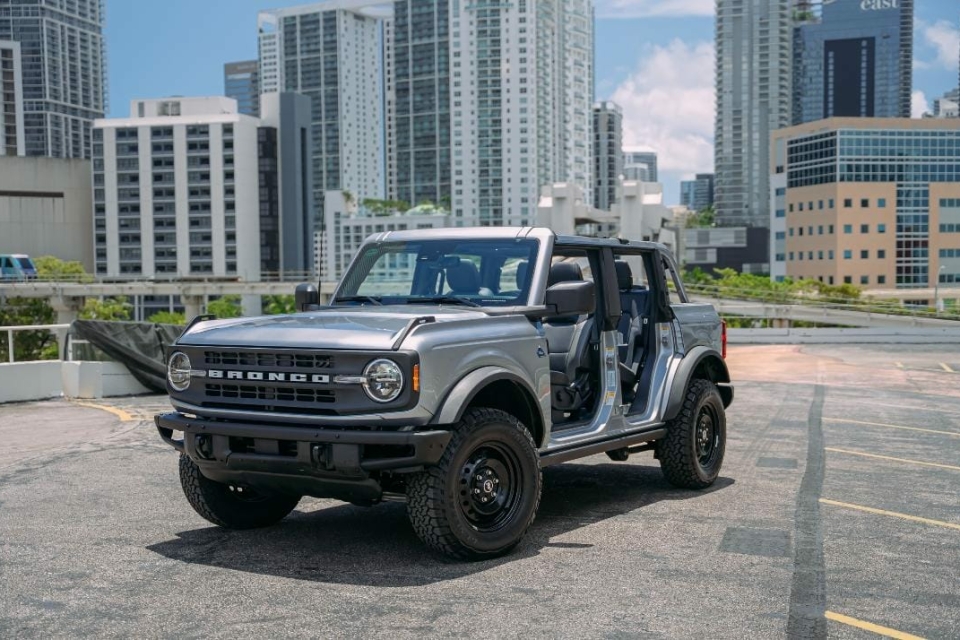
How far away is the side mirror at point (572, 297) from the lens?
7.37 metres

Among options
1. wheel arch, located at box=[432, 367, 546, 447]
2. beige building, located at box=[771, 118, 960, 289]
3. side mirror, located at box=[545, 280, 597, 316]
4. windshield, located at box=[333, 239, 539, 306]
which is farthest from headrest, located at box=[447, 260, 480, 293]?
beige building, located at box=[771, 118, 960, 289]

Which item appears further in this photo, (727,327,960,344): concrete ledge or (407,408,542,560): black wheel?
(727,327,960,344): concrete ledge

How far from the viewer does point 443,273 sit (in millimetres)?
8109

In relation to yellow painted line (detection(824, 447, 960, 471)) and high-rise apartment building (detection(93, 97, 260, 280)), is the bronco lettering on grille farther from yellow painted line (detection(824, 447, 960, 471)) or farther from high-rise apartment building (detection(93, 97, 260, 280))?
high-rise apartment building (detection(93, 97, 260, 280))

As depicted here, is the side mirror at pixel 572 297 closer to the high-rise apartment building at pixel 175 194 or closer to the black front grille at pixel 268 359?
the black front grille at pixel 268 359

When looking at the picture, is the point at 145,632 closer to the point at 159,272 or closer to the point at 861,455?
the point at 861,455

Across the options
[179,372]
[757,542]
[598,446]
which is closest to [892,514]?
[757,542]

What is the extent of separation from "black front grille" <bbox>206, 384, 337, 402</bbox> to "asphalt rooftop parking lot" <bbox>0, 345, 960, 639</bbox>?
3.25 ft

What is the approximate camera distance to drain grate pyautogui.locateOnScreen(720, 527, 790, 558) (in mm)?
7039

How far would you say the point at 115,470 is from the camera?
1033cm

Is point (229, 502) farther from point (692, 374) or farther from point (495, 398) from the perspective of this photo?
point (692, 374)

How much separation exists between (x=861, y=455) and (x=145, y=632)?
27.0ft

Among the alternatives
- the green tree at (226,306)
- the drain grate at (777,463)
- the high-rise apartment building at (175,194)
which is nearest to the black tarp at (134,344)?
the drain grate at (777,463)

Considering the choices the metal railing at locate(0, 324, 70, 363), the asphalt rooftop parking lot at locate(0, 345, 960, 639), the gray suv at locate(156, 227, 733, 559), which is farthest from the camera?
the metal railing at locate(0, 324, 70, 363)
